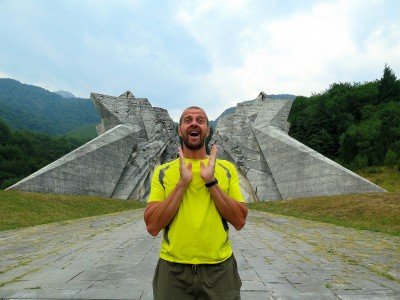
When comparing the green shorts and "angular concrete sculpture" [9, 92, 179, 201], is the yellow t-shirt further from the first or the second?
"angular concrete sculpture" [9, 92, 179, 201]

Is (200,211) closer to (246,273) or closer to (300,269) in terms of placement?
(246,273)

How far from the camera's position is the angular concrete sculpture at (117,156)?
16.2 m

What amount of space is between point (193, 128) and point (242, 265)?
292cm

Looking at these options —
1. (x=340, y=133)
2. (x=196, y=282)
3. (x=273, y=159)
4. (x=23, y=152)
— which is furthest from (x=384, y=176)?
(x=23, y=152)

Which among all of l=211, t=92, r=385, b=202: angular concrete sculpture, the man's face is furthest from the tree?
the man's face

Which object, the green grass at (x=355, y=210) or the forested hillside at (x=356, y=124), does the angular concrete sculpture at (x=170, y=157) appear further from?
the forested hillside at (x=356, y=124)

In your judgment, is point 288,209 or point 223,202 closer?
point 223,202

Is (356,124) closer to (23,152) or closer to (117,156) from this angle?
(117,156)

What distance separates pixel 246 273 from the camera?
13.2 ft

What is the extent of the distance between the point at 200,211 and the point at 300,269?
2860 millimetres

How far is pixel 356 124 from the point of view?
40062 millimetres

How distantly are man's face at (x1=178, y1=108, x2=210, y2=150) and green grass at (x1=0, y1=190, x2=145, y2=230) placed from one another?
8383mm

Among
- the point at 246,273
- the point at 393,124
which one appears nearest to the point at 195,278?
the point at 246,273

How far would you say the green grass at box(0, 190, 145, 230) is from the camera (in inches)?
402
